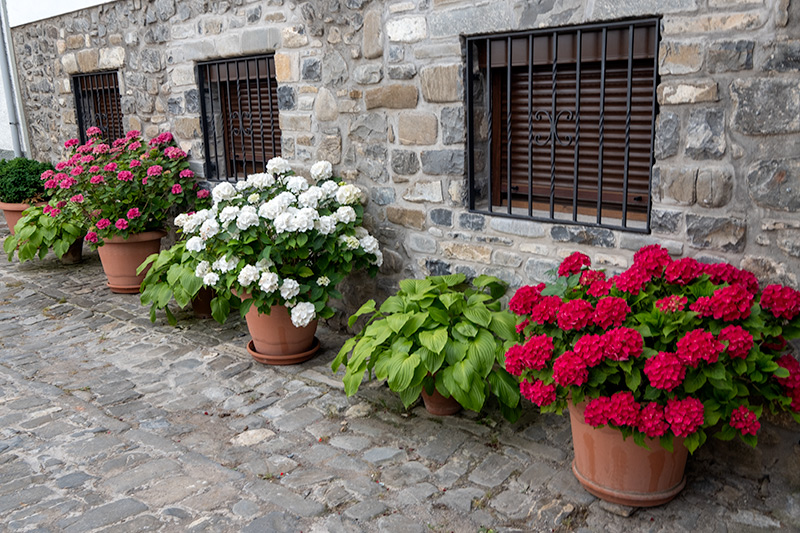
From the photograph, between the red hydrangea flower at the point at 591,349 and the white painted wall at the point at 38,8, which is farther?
the white painted wall at the point at 38,8

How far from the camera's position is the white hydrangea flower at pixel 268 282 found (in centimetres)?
389

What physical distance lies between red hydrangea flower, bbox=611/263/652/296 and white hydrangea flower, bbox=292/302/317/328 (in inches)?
73.7

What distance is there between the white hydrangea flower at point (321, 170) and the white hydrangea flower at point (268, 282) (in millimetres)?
804

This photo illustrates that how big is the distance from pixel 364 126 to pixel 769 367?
106 inches

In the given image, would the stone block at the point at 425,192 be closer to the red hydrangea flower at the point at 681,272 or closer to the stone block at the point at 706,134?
the stone block at the point at 706,134

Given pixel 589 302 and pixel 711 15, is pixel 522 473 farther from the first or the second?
pixel 711 15

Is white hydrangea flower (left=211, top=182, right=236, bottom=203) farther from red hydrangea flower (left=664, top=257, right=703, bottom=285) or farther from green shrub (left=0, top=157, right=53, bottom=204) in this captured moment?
green shrub (left=0, top=157, right=53, bottom=204)

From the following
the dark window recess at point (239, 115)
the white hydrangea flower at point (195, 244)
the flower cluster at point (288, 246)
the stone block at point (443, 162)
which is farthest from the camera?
the dark window recess at point (239, 115)

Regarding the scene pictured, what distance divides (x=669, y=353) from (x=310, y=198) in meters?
2.33

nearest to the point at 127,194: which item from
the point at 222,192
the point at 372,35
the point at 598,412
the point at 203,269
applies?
the point at 222,192

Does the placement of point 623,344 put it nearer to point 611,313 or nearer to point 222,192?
point 611,313

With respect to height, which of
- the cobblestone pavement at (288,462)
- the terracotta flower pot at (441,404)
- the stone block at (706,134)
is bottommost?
the cobblestone pavement at (288,462)

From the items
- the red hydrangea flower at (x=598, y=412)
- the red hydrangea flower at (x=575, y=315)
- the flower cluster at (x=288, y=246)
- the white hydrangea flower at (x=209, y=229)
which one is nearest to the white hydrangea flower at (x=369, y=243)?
the flower cluster at (x=288, y=246)

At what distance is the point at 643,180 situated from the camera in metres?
3.37
